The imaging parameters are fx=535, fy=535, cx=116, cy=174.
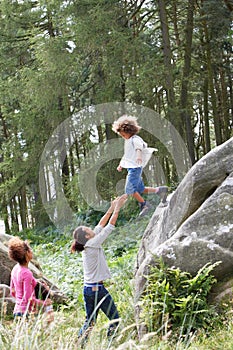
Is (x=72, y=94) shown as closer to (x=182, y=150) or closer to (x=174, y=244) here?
(x=182, y=150)

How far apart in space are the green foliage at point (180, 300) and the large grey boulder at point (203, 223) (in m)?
0.17

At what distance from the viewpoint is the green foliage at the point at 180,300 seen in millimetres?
5273

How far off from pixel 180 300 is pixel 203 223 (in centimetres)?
97

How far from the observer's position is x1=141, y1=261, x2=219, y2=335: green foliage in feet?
17.3

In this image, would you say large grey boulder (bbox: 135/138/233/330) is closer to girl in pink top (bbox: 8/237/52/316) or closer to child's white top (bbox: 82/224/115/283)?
child's white top (bbox: 82/224/115/283)

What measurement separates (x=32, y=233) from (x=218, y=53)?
31.9ft

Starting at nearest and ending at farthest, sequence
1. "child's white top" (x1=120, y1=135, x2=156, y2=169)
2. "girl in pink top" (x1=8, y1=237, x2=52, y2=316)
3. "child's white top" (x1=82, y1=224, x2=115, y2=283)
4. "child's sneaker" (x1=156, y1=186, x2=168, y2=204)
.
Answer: "girl in pink top" (x1=8, y1=237, x2=52, y2=316), "child's white top" (x1=82, y1=224, x2=115, y2=283), "child's white top" (x1=120, y1=135, x2=156, y2=169), "child's sneaker" (x1=156, y1=186, x2=168, y2=204)

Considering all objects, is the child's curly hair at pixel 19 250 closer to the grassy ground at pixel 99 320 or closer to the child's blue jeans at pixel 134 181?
the grassy ground at pixel 99 320

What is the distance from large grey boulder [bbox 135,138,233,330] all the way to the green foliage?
0.17 m

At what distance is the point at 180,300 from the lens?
525 cm

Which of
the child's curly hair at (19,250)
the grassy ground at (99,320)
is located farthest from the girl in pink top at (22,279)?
the grassy ground at (99,320)

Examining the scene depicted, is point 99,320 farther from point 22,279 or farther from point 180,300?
point 180,300

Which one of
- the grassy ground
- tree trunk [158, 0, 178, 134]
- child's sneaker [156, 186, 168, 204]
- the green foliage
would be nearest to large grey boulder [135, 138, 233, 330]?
the green foliage

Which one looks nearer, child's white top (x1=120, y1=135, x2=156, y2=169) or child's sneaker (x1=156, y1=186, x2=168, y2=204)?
child's white top (x1=120, y1=135, x2=156, y2=169)
